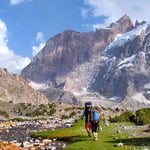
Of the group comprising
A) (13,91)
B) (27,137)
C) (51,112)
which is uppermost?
(13,91)

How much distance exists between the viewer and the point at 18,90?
17188cm

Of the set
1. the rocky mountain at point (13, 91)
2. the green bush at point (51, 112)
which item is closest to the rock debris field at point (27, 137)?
the green bush at point (51, 112)

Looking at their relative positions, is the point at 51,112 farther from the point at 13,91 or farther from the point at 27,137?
the point at 27,137

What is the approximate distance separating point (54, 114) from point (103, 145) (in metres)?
91.4

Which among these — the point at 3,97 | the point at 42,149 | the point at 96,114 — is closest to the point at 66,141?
the point at 42,149

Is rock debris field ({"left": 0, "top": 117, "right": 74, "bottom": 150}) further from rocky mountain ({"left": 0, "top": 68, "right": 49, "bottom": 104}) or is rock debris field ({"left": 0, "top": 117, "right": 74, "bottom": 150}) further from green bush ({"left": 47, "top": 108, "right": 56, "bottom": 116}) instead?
rocky mountain ({"left": 0, "top": 68, "right": 49, "bottom": 104})

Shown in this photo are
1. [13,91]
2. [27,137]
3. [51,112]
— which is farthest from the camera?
[13,91]

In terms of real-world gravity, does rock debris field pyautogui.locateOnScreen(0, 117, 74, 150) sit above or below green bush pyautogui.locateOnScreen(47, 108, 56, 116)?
below

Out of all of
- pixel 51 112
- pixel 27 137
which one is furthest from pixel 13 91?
pixel 27 137

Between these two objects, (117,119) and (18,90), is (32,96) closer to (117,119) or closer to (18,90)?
(18,90)

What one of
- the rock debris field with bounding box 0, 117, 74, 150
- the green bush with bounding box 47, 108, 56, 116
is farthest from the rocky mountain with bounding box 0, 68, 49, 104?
the rock debris field with bounding box 0, 117, 74, 150

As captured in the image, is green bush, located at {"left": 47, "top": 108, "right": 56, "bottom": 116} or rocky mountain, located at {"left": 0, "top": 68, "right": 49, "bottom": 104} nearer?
green bush, located at {"left": 47, "top": 108, "right": 56, "bottom": 116}

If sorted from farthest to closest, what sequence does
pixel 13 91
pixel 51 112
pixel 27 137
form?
1. pixel 13 91
2. pixel 51 112
3. pixel 27 137

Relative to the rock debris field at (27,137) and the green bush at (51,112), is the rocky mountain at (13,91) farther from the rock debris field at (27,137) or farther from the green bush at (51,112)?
the rock debris field at (27,137)
